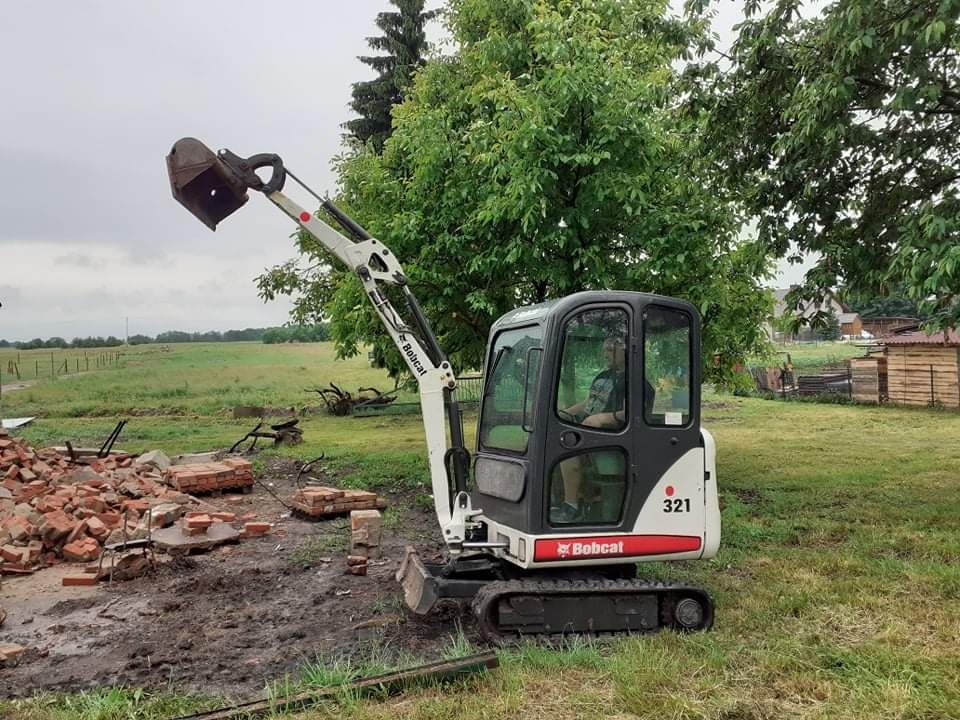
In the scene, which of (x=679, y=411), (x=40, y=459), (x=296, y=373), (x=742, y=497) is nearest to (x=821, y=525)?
(x=742, y=497)

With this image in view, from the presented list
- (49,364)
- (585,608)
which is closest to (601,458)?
(585,608)

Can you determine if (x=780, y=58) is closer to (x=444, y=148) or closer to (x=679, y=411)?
(x=444, y=148)

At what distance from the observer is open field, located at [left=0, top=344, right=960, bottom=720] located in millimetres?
4312

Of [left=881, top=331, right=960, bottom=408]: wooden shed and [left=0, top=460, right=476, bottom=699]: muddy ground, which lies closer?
[left=0, top=460, right=476, bottom=699]: muddy ground

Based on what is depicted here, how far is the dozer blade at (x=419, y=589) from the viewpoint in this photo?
221 inches

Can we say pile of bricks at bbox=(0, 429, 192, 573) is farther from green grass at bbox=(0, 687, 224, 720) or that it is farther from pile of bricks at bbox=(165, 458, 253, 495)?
green grass at bbox=(0, 687, 224, 720)

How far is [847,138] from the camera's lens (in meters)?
9.30

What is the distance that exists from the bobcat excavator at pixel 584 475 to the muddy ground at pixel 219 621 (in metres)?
0.65

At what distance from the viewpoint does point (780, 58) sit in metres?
9.75

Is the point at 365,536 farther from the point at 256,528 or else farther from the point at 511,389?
the point at 511,389

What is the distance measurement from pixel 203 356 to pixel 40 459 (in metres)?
34.1

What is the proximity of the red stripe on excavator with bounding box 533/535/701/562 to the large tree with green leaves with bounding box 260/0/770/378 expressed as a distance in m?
4.57

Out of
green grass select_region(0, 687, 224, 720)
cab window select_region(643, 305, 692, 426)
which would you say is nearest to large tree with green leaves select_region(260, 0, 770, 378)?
cab window select_region(643, 305, 692, 426)

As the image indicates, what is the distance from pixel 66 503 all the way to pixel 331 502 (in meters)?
3.12
